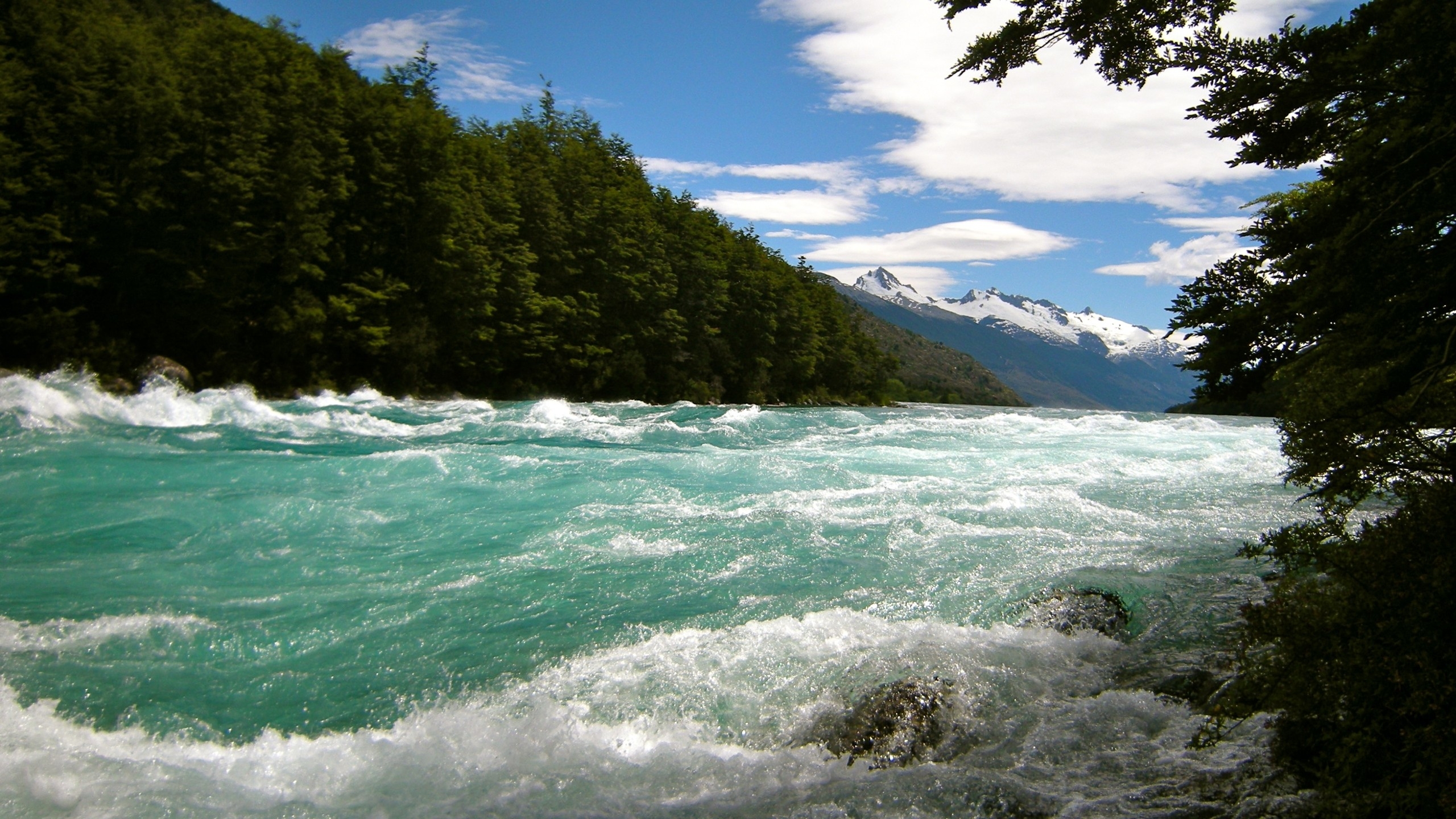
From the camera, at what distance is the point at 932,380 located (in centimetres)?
12031

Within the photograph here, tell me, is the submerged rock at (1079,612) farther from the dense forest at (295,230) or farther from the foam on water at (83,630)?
the dense forest at (295,230)

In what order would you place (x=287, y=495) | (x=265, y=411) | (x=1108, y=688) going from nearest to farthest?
(x=1108, y=688)
(x=287, y=495)
(x=265, y=411)

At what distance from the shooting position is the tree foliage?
300cm

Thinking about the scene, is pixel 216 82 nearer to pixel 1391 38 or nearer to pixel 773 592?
pixel 773 592

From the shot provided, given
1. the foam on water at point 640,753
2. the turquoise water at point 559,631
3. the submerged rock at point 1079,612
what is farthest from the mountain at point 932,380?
the foam on water at point 640,753

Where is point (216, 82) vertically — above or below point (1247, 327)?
above

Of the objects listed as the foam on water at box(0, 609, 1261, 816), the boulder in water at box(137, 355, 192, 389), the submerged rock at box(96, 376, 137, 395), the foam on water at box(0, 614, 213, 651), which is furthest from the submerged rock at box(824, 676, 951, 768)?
the submerged rock at box(96, 376, 137, 395)

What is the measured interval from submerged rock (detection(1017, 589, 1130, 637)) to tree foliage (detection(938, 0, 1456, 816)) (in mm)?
2739

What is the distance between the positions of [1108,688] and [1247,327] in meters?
2.69

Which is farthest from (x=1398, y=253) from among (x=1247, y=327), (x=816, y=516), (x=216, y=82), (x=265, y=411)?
(x=216, y=82)

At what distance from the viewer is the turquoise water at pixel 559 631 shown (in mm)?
4359

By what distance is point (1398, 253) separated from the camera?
129 inches

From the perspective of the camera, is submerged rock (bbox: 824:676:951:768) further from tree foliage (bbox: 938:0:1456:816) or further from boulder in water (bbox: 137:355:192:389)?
boulder in water (bbox: 137:355:192:389)

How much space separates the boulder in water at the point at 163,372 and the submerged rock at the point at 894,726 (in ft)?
81.2
